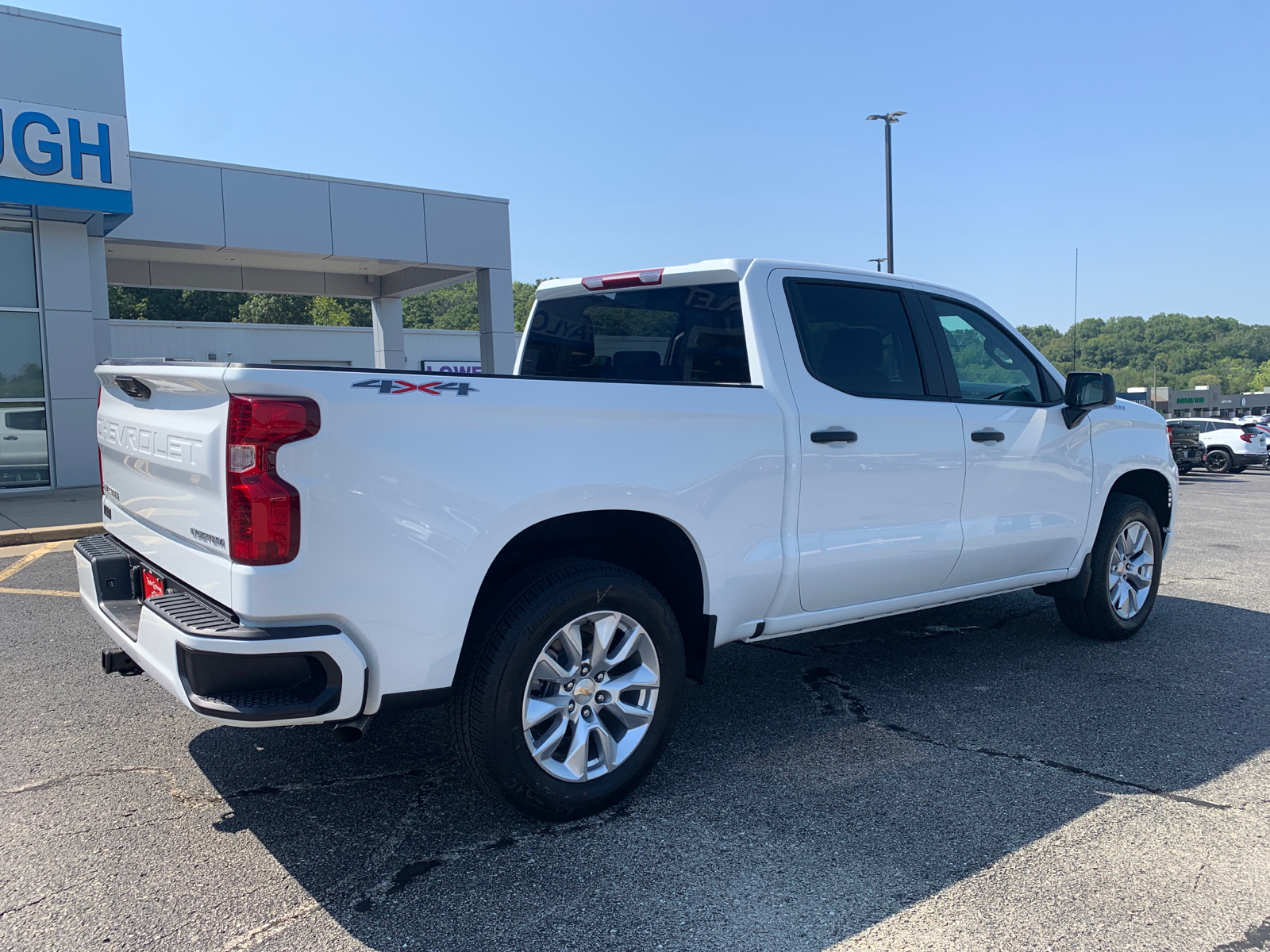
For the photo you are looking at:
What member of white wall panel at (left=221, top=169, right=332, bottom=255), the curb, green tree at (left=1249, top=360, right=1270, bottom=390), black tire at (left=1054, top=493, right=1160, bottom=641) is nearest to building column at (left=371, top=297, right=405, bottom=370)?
white wall panel at (left=221, top=169, right=332, bottom=255)

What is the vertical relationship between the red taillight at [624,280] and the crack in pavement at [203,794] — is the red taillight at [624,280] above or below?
above

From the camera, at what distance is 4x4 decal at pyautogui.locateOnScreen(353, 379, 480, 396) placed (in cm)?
278

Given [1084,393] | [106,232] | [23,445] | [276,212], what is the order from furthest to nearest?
[276,212]
[106,232]
[23,445]
[1084,393]

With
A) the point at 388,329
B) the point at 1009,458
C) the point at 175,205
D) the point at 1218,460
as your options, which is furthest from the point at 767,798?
the point at 1218,460

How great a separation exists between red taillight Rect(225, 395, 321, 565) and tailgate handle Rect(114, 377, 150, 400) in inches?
35.2

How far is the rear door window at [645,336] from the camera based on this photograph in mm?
4113

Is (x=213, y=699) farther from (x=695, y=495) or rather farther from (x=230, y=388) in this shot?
(x=695, y=495)

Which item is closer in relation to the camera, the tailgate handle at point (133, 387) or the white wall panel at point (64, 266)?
the tailgate handle at point (133, 387)

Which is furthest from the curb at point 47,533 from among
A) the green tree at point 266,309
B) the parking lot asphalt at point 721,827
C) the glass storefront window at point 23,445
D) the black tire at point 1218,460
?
the green tree at point 266,309

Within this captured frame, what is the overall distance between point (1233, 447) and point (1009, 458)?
76.6 ft

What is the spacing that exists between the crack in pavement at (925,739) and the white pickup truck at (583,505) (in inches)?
21.4

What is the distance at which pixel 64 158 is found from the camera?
13.3 metres

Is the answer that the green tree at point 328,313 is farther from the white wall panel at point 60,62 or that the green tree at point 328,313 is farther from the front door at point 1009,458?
the front door at point 1009,458

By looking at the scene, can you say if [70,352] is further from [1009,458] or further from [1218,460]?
[1218,460]
